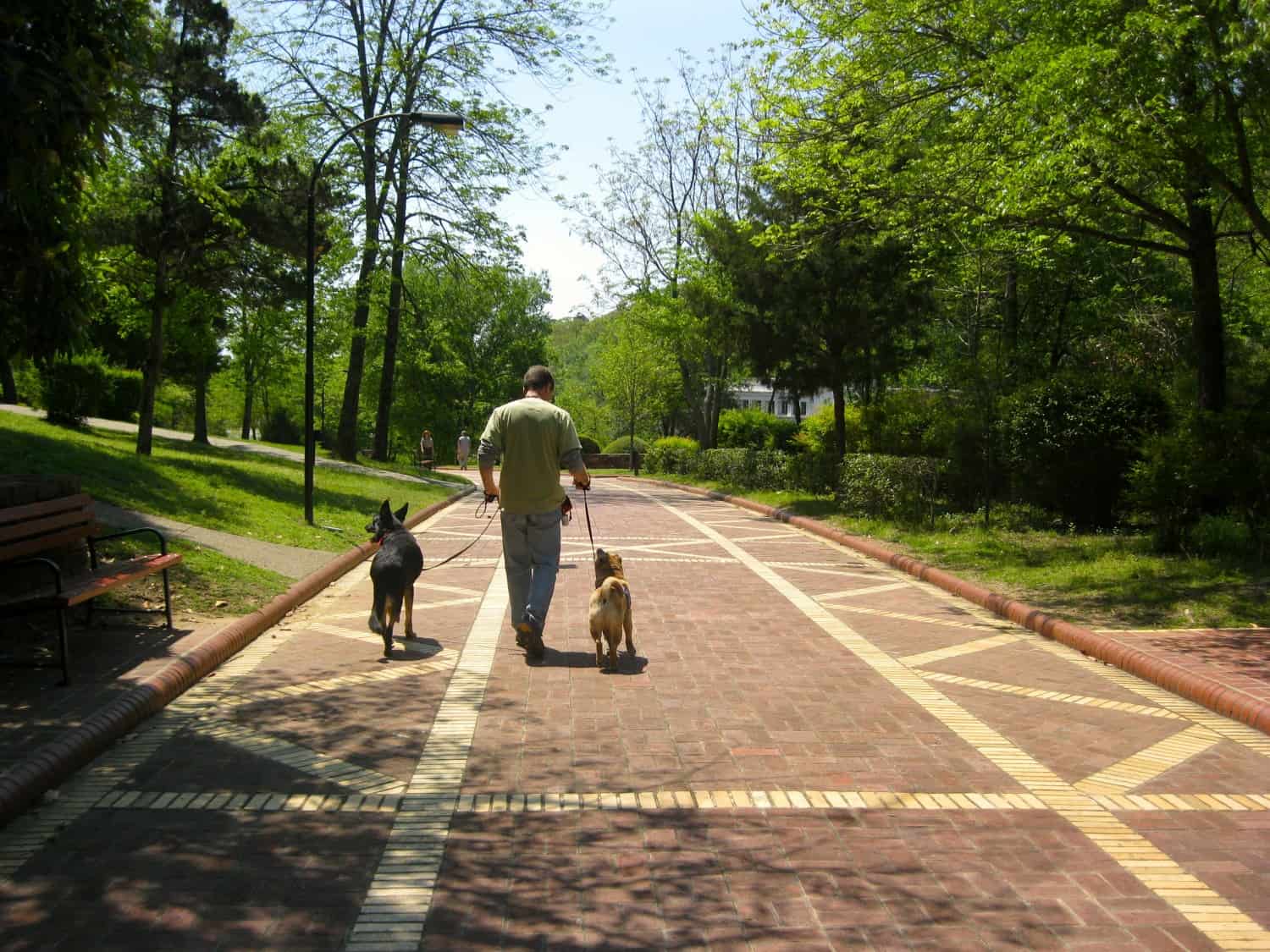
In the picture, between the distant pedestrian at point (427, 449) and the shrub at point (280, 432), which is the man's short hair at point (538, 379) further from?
the shrub at point (280, 432)

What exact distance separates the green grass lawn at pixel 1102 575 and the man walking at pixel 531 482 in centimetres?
478

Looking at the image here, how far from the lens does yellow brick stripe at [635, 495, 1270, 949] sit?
3693 mm

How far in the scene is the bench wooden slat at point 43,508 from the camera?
22.2 feet

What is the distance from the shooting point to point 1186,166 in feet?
38.5

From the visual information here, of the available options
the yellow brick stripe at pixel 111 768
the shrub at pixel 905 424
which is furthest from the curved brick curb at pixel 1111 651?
the shrub at pixel 905 424

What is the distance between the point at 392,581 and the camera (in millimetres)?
7766

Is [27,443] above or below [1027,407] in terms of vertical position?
below

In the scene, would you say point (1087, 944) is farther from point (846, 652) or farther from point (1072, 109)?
point (1072, 109)

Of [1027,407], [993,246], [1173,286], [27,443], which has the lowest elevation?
[27,443]

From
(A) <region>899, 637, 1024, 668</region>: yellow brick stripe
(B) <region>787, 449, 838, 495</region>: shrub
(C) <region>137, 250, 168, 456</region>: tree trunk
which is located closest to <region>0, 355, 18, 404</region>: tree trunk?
(C) <region>137, 250, 168, 456</region>: tree trunk

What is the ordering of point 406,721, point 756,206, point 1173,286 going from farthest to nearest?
point 1173,286 < point 756,206 < point 406,721

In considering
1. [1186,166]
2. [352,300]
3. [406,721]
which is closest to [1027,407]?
[1186,166]

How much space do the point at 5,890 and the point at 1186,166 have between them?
12557 mm

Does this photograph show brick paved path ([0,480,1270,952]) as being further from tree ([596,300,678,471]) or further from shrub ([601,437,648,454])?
shrub ([601,437,648,454])
